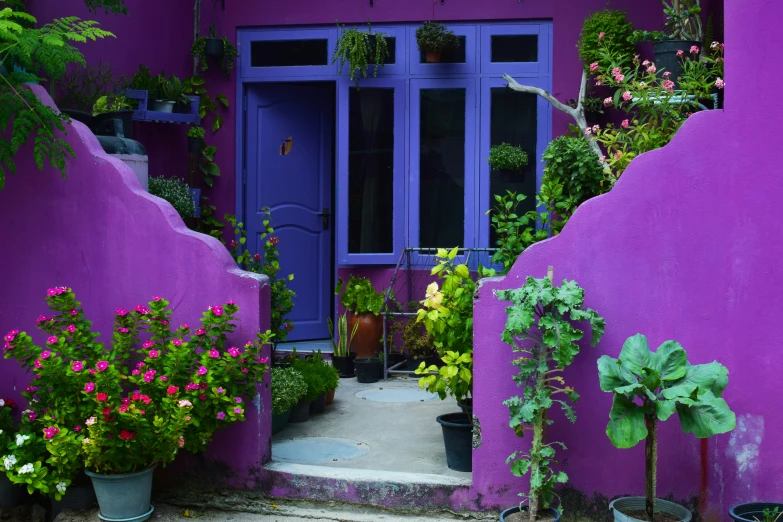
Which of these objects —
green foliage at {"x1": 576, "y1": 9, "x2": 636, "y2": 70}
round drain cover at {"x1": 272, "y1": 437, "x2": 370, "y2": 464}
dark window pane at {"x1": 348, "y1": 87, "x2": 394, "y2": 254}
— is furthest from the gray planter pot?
green foliage at {"x1": 576, "y1": 9, "x2": 636, "y2": 70}

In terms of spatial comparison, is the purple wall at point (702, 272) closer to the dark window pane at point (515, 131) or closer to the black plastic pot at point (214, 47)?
the dark window pane at point (515, 131)

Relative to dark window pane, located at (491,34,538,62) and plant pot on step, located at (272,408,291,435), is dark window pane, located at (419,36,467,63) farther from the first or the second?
plant pot on step, located at (272,408,291,435)

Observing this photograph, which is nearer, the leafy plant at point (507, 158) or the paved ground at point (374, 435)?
the paved ground at point (374, 435)

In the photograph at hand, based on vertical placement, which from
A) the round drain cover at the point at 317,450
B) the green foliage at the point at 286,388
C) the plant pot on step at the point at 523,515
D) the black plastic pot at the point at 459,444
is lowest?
the plant pot on step at the point at 523,515

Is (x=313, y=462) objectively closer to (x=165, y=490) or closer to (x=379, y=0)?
(x=165, y=490)

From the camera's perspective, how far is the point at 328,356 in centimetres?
838

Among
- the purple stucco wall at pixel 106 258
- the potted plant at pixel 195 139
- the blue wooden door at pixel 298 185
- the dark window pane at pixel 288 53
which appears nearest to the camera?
the purple stucco wall at pixel 106 258

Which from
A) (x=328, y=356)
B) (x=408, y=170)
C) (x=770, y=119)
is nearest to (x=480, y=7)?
(x=408, y=170)

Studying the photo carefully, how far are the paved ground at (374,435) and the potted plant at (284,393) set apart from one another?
107 mm

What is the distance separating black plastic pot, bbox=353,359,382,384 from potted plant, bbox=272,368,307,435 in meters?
1.55

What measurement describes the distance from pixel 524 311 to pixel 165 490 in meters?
2.39

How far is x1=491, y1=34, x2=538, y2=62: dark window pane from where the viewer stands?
27.3ft

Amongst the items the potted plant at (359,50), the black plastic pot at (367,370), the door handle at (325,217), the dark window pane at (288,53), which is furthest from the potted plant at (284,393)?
the dark window pane at (288,53)

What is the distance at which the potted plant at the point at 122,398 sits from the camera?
4637 millimetres
